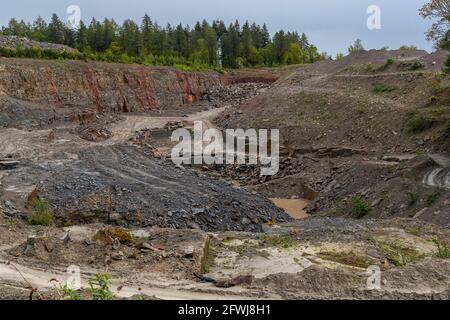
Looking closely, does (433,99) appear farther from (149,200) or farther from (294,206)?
(149,200)

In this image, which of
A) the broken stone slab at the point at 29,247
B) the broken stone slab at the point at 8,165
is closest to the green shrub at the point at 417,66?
the broken stone slab at the point at 8,165

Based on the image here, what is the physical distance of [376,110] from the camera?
3023 cm

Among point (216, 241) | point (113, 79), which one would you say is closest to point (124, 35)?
point (113, 79)

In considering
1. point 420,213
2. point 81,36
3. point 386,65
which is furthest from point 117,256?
point 81,36

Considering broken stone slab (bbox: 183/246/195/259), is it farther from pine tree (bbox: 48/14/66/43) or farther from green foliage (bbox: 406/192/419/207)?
pine tree (bbox: 48/14/66/43)

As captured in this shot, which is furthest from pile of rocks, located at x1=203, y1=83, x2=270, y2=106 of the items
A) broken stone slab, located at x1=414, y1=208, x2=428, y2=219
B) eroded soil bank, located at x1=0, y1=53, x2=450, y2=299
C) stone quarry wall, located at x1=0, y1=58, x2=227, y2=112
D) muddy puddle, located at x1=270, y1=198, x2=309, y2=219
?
broken stone slab, located at x1=414, y1=208, x2=428, y2=219

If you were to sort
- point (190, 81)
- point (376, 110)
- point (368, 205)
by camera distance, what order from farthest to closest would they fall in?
1. point (190, 81)
2. point (376, 110)
3. point (368, 205)

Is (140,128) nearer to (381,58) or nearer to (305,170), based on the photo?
(305,170)

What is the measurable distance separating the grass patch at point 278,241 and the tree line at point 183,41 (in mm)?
57330

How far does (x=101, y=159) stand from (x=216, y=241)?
14.0 metres

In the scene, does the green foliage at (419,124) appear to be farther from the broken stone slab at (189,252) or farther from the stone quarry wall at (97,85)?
the stone quarry wall at (97,85)

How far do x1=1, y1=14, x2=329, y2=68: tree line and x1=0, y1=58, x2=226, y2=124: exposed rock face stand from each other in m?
17.8

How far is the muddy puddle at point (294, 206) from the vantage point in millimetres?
22917

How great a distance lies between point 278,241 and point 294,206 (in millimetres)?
12023
